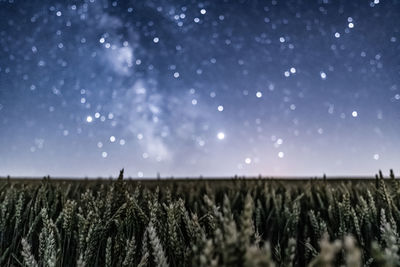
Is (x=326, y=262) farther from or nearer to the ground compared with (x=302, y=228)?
farther from the ground

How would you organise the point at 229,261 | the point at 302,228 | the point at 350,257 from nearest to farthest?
the point at 350,257
the point at 229,261
the point at 302,228

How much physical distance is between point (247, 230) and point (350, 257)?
0.67 ft

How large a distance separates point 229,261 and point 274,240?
187 cm

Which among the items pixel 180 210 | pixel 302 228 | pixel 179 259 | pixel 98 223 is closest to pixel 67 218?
pixel 98 223

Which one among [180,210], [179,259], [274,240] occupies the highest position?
[180,210]

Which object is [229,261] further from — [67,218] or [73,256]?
[73,256]

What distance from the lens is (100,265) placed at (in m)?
1.59

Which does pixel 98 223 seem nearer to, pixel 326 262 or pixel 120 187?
pixel 120 187

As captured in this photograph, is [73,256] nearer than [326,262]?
No

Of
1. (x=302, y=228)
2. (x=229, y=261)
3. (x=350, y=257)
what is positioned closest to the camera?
(x=350, y=257)

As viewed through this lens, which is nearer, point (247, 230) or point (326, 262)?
point (326, 262)

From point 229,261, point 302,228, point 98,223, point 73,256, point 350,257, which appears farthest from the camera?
point 302,228

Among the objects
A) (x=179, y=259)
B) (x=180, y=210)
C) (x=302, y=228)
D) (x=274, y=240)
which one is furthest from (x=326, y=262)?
(x=302, y=228)

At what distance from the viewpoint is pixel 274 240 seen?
7.45 ft
